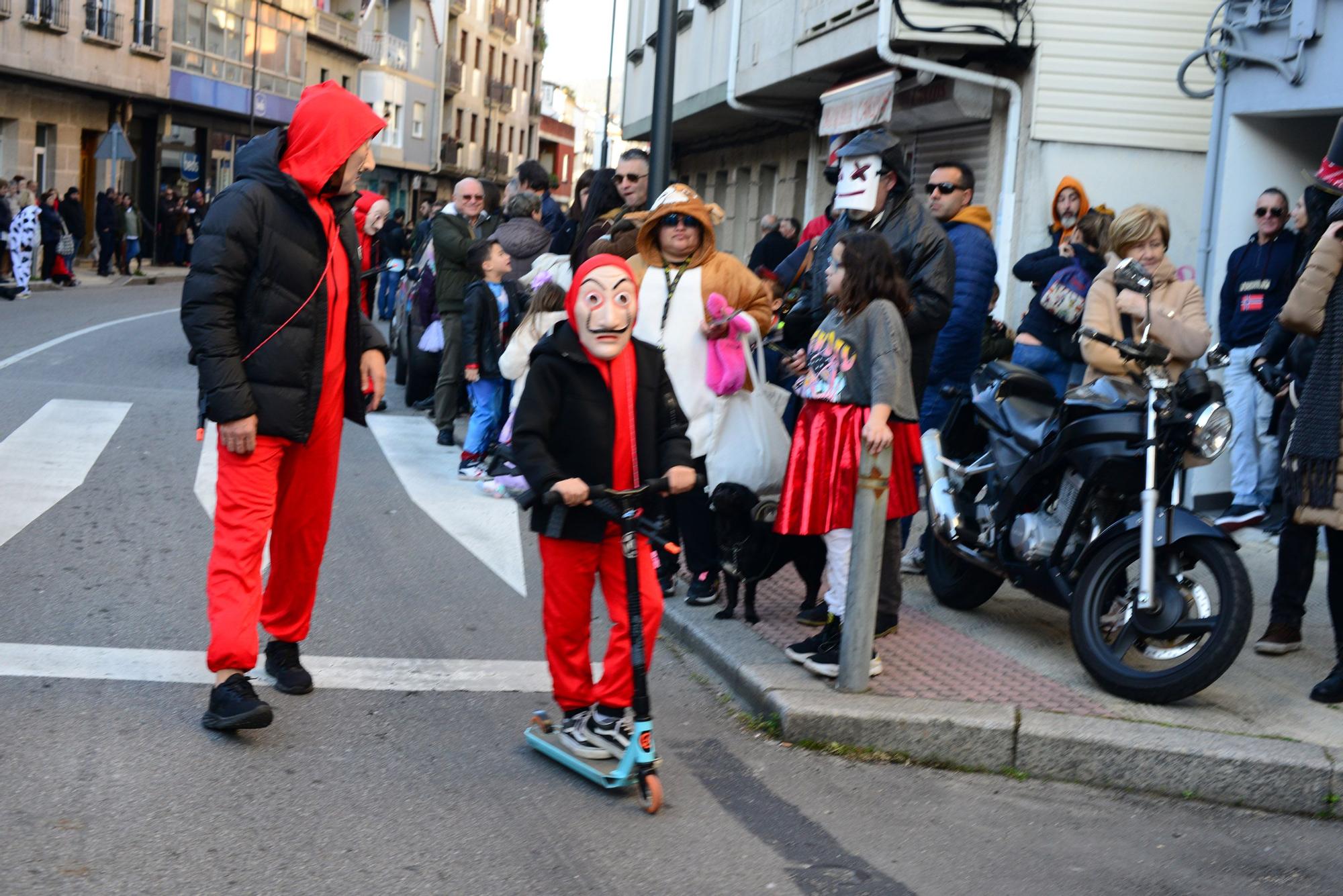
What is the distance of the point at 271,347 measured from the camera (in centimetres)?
496

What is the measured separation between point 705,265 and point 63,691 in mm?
3071

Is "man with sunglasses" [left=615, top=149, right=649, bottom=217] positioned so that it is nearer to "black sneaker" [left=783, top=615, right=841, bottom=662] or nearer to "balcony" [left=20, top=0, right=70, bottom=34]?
"black sneaker" [left=783, top=615, right=841, bottom=662]

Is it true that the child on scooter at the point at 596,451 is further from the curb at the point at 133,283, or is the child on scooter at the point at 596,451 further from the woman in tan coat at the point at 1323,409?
the curb at the point at 133,283

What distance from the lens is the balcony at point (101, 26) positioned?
38.0 metres

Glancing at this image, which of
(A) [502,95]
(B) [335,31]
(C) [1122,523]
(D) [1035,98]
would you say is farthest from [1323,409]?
(A) [502,95]

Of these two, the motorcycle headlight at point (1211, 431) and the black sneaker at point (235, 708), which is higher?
the motorcycle headlight at point (1211, 431)

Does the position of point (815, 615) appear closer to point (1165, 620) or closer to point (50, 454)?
point (1165, 620)

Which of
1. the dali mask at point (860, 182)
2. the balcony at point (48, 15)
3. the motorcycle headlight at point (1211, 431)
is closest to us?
the motorcycle headlight at point (1211, 431)

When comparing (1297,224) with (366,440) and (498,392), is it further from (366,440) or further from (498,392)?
(366,440)

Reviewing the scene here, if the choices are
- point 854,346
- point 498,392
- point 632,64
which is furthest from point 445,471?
point 632,64

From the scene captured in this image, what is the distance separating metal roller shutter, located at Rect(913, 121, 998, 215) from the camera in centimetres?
1388

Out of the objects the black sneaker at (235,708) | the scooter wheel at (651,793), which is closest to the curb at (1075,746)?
the scooter wheel at (651,793)

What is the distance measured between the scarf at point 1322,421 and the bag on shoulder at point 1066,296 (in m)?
2.13

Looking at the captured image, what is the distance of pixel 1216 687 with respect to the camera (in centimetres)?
587
